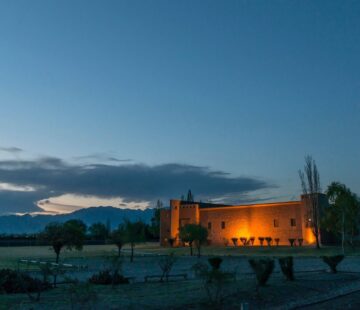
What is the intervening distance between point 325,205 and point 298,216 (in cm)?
408

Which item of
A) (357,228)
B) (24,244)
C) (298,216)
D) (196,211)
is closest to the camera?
(357,228)

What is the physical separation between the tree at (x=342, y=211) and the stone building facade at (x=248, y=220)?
4.81 meters

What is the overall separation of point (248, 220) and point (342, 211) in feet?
57.2

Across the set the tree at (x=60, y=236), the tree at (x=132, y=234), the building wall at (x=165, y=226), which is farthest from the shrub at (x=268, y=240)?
the tree at (x=60, y=236)

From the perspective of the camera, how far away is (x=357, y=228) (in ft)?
143

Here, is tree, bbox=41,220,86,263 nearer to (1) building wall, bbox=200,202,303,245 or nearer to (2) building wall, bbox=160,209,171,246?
(1) building wall, bbox=200,202,303,245

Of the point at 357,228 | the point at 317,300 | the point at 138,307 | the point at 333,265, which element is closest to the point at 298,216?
the point at 357,228

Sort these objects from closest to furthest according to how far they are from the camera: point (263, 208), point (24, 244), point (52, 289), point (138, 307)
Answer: point (138, 307) < point (52, 289) < point (263, 208) < point (24, 244)

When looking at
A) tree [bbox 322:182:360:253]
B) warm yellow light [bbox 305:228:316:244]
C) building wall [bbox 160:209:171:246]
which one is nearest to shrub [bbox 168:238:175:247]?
building wall [bbox 160:209:171:246]

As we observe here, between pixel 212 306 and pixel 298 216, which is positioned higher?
pixel 298 216

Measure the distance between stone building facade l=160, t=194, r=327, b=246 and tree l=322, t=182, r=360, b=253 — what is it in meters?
4.81

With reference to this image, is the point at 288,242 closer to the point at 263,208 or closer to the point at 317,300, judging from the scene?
the point at 263,208

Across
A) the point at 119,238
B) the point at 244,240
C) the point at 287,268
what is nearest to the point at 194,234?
the point at 119,238

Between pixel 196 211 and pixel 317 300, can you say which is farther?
pixel 196 211
